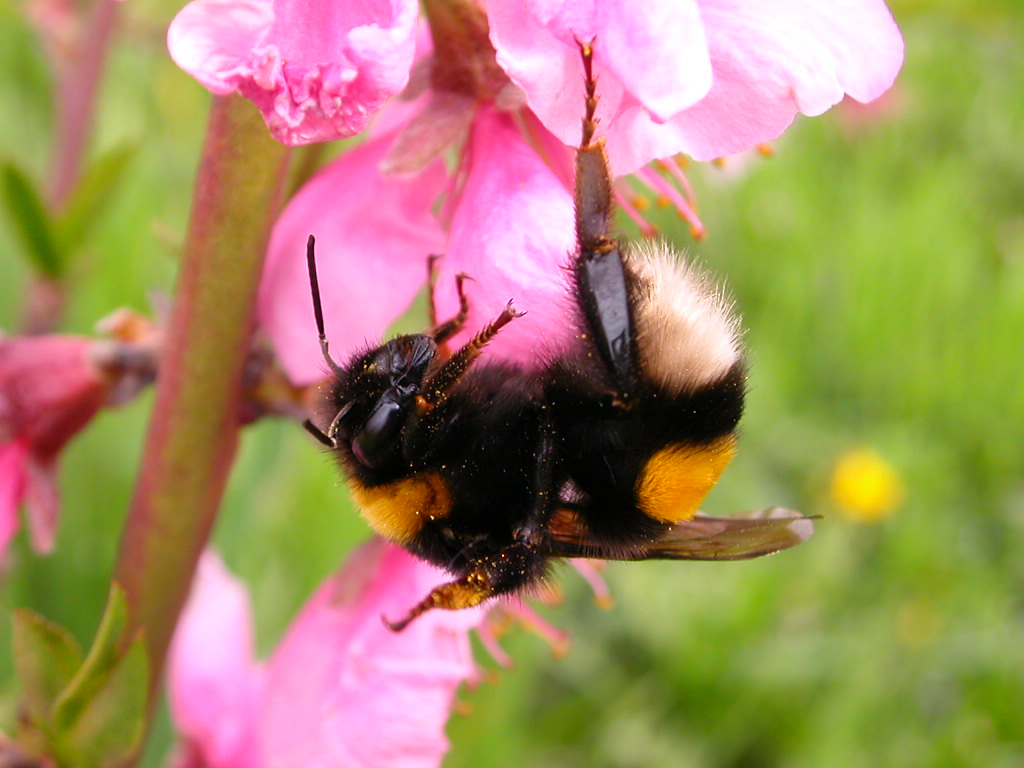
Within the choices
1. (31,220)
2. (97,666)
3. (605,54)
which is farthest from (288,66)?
(31,220)

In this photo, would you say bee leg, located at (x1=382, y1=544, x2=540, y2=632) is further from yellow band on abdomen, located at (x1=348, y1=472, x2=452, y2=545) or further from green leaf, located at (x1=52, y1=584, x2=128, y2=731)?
green leaf, located at (x1=52, y1=584, x2=128, y2=731)

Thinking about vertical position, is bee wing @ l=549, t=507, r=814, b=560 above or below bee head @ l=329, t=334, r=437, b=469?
below

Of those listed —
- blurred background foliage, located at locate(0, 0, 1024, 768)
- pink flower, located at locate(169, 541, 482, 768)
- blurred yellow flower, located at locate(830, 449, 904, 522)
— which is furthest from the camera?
blurred yellow flower, located at locate(830, 449, 904, 522)

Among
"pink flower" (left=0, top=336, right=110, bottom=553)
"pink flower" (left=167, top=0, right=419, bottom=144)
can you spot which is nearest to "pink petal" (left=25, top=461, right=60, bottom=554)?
"pink flower" (left=0, top=336, right=110, bottom=553)

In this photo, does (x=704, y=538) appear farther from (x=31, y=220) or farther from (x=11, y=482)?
(x=31, y=220)

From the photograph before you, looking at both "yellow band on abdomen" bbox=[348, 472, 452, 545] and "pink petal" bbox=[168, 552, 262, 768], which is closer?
"yellow band on abdomen" bbox=[348, 472, 452, 545]

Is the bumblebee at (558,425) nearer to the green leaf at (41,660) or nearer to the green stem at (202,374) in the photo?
the green stem at (202,374)

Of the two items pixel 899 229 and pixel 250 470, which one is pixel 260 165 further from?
pixel 899 229
